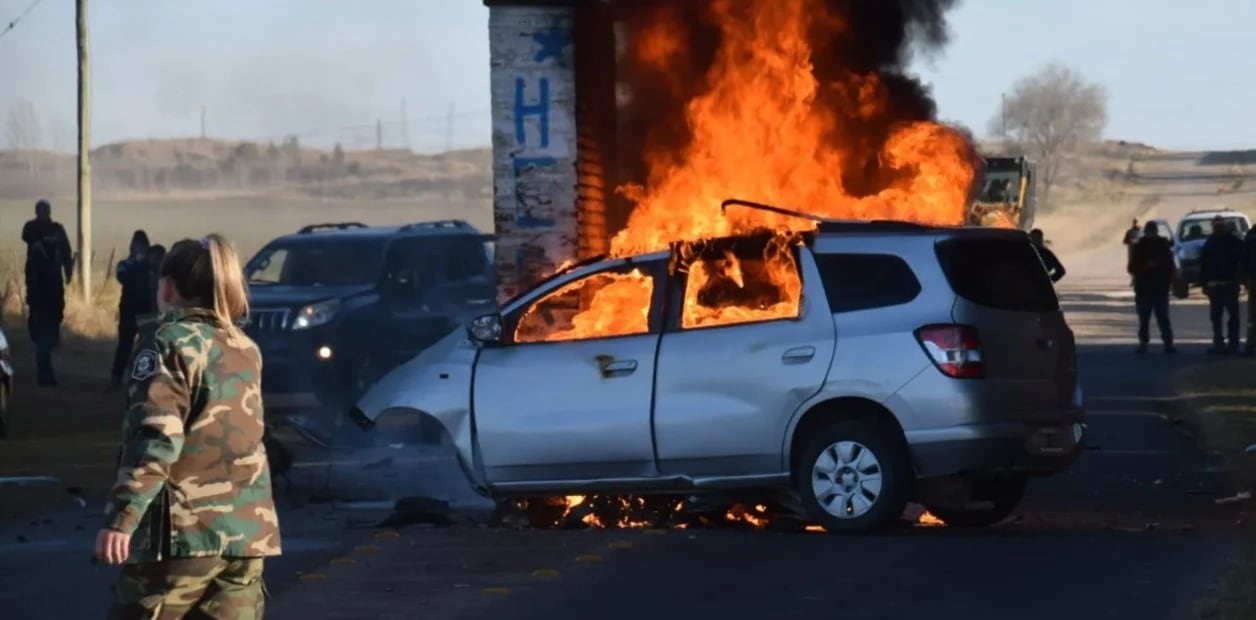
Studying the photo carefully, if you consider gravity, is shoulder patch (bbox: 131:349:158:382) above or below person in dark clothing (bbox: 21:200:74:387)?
below

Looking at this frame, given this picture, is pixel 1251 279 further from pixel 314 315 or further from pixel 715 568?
pixel 715 568

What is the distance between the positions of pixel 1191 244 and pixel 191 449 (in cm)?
4167

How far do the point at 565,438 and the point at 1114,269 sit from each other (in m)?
54.9

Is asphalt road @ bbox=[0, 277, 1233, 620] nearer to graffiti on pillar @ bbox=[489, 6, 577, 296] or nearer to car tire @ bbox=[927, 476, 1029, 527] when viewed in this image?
car tire @ bbox=[927, 476, 1029, 527]

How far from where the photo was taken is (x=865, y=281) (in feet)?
36.1

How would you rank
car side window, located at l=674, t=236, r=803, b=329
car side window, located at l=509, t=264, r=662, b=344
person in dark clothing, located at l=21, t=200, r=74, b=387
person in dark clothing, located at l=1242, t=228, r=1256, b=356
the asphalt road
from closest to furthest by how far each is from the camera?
the asphalt road → car side window, located at l=674, t=236, r=803, b=329 → car side window, located at l=509, t=264, r=662, b=344 → person in dark clothing, located at l=21, t=200, r=74, b=387 → person in dark clothing, located at l=1242, t=228, r=1256, b=356

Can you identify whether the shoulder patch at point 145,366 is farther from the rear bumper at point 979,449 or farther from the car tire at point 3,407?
the car tire at point 3,407

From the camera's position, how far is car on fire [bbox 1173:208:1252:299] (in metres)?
42.8

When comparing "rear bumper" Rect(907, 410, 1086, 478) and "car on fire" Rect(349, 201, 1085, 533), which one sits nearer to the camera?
"rear bumper" Rect(907, 410, 1086, 478)

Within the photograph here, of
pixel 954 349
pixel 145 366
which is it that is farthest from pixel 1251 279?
pixel 145 366

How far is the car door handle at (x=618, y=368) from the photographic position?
1125 cm

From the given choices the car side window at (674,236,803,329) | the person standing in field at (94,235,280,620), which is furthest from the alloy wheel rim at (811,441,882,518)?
the person standing in field at (94,235,280,620)

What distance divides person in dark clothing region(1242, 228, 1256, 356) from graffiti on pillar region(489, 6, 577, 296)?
13029mm

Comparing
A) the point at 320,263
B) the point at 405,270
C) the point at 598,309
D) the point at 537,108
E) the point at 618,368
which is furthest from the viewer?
the point at 320,263
